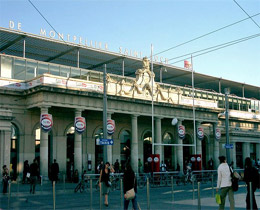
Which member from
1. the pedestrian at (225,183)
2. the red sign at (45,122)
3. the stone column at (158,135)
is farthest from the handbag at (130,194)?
the stone column at (158,135)

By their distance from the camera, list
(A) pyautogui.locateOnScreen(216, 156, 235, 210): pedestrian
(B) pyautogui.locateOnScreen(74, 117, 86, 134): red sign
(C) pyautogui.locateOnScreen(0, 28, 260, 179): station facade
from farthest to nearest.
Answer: (C) pyautogui.locateOnScreen(0, 28, 260, 179): station facade
(B) pyautogui.locateOnScreen(74, 117, 86, 134): red sign
(A) pyautogui.locateOnScreen(216, 156, 235, 210): pedestrian

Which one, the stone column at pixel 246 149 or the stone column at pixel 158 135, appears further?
the stone column at pixel 246 149

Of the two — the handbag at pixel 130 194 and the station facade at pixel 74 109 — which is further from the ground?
the station facade at pixel 74 109

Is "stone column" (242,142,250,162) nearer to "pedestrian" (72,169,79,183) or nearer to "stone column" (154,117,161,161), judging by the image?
"stone column" (154,117,161,161)

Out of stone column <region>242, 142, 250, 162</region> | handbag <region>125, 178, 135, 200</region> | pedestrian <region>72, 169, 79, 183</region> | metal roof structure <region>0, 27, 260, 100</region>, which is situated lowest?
pedestrian <region>72, 169, 79, 183</region>

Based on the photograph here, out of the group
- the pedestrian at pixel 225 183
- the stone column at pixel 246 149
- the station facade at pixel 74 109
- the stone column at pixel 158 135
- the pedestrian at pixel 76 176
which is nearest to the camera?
the pedestrian at pixel 225 183

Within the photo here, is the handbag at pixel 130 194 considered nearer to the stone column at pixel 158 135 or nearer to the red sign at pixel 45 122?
the red sign at pixel 45 122

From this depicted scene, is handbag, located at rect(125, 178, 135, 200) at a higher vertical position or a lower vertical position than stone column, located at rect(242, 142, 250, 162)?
lower

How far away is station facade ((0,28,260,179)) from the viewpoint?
114 feet

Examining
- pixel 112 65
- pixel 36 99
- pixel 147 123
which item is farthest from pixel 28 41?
pixel 147 123

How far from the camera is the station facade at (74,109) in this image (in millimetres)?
34812

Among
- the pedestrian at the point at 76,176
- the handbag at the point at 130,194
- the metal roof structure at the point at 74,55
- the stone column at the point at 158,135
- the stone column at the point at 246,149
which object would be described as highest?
the metal roof structure at the point at 74,55

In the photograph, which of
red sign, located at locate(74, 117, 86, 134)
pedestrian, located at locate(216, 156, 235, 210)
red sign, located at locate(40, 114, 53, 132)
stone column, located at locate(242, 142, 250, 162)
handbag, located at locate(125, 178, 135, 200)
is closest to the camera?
handbag, located at locate(125, 178, 135, 200)

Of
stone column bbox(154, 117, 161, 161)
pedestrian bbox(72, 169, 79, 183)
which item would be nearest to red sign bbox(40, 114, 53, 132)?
pedestrian bbox(72, 169, 79, 183)
